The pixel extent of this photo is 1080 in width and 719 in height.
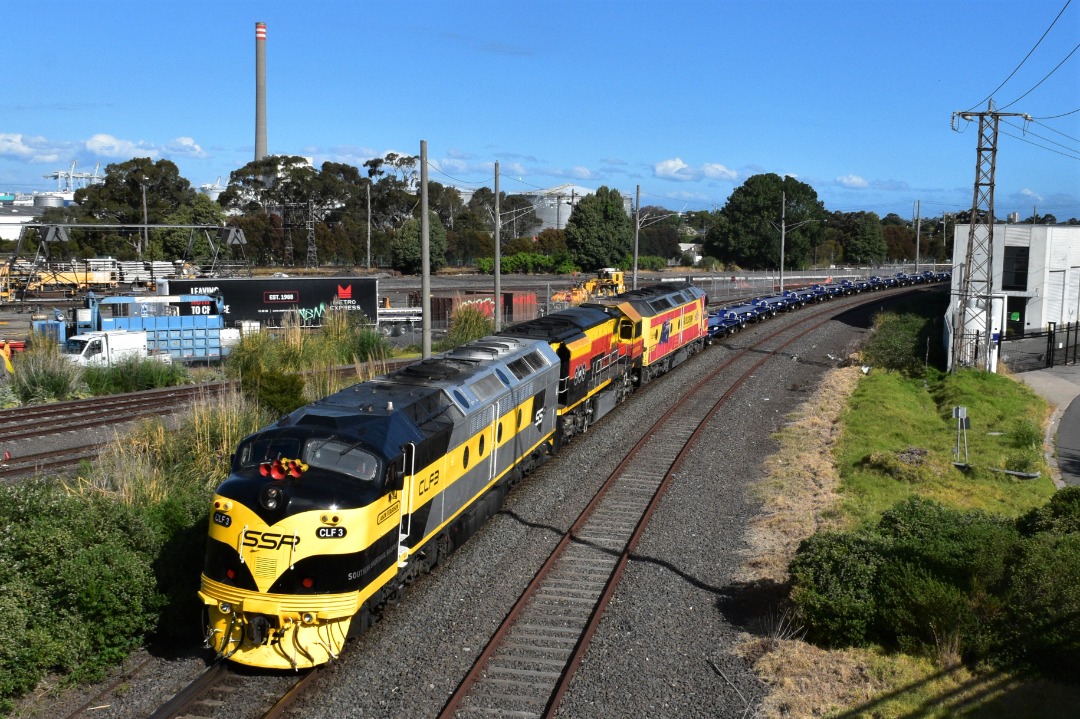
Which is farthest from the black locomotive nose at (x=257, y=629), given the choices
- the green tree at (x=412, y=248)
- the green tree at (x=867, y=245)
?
the green tree at (x=867, y=245)

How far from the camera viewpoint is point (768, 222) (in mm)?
110500

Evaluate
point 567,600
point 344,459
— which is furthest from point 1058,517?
point 344,459

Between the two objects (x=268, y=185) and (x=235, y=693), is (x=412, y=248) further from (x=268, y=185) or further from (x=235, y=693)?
(x=235, y=693)

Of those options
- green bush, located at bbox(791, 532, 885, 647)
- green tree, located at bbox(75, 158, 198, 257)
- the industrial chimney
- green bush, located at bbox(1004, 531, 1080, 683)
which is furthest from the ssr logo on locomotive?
the industrial chimney

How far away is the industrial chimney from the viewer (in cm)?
12762

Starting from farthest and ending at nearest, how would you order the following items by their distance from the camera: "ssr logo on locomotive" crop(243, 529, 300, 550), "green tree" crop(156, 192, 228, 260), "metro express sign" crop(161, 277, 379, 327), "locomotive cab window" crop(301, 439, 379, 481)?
"green tree" crop(156, 192, 228, 260) < "metro express sign" crop(161, 277, 379, 327) < "locomotive cab window" crop(301, 439, 379, 481) < "ssr logo on locomotive" crop(243, 529, 300, 550)

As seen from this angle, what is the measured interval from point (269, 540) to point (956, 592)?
8801 mm

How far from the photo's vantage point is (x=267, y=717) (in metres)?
10.2

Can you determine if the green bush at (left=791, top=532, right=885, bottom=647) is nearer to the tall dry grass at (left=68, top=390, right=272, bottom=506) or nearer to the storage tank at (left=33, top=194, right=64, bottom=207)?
the tall dry grass at (left=68, top=390, right=272, bottom=506)

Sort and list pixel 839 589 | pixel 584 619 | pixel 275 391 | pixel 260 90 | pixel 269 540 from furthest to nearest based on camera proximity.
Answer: pixel 260 90, pixel 275 391, pixel 584 619, pixel 839 589, pixel 269 540

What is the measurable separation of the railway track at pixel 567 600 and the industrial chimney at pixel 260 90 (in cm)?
11859

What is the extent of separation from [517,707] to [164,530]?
6.67 meters

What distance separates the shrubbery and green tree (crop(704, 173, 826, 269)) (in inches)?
3927

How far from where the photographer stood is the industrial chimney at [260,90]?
127625 mm
